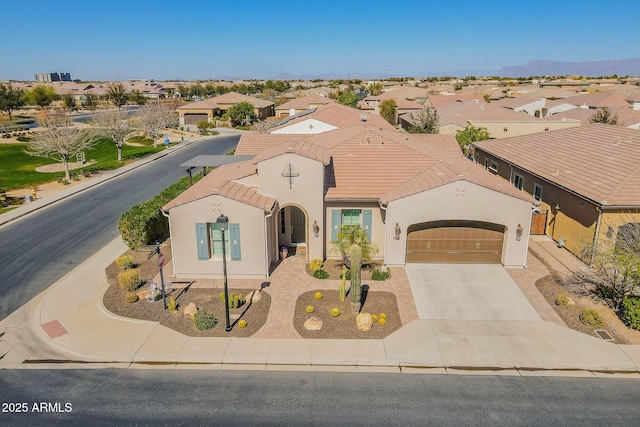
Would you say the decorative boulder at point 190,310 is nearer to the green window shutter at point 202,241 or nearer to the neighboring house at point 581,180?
the green window shutter at point 202,241

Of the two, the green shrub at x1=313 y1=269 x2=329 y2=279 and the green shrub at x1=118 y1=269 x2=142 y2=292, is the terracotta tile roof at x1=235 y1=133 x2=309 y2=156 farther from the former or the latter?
the green shrub at x1=118 y1=269 x2=142 y2=292

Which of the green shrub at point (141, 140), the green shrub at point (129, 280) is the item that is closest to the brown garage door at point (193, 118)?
the green shrub at point (141, 140)

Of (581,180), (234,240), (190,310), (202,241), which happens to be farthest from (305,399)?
(581,180)

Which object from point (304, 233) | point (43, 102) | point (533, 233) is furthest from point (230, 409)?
point (43, 102)

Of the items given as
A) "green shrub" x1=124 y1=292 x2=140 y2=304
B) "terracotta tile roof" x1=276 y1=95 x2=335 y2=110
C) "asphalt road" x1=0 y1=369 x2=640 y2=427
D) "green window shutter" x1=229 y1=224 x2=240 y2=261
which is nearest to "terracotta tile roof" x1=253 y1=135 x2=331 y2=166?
"green window shutter" x1=229 y1=224 x2=240 y2=261

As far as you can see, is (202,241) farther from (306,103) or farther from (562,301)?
(306,103)
